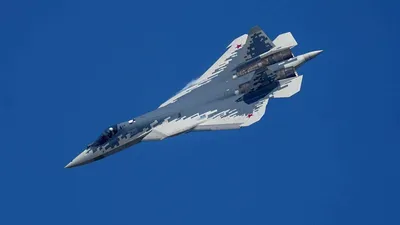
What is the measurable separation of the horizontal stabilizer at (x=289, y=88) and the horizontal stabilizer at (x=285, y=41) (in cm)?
290

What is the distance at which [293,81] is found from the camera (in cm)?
6212

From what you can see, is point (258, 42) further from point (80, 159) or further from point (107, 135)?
point (80, 159)

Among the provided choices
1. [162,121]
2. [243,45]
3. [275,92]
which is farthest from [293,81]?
[162,121]

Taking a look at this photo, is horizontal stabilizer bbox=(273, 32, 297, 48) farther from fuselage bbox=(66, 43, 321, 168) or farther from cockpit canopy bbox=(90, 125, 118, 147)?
cockpit canopy bbox=(90, 125, 118, 147)

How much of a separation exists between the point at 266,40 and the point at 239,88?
4.52 m

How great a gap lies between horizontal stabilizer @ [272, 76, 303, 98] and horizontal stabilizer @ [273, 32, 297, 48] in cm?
290

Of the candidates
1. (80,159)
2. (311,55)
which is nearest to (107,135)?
(80,159)

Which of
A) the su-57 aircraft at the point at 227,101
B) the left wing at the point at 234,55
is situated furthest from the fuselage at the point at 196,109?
the left wing at the point at 234,55

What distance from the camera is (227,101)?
62406mm

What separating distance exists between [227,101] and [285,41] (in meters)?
6.90

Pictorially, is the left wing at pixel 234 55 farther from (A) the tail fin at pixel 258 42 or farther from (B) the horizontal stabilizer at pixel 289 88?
(B) the horizontal stabilizer at pixel 289 88

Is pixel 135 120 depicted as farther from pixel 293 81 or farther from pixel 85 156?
pixel 293 81

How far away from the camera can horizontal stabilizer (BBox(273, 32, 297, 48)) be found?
2495 inches

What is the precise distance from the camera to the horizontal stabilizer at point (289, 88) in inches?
2421
